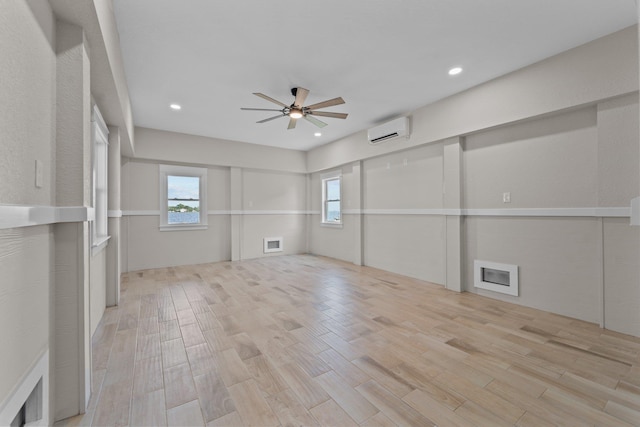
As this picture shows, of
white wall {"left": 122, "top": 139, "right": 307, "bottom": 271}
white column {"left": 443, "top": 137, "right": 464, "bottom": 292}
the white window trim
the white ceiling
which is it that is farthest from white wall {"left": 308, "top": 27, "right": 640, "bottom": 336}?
white wall {"left": 122, "top": 139, "right": 307, "bottom": 271}

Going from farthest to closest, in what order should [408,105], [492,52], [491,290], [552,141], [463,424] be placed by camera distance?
[408,105]
[491,290]
[552,141]
[492,52]
[463,424]

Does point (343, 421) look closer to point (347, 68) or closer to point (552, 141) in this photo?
point (347, 68)

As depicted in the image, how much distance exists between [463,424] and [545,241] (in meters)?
2.50

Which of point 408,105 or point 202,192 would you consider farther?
point 202,192

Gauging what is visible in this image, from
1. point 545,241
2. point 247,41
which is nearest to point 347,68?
point 247,41

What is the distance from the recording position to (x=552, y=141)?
287cm

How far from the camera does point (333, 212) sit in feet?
21.2

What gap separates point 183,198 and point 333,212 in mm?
3402

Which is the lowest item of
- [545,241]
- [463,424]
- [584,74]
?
[463,424]

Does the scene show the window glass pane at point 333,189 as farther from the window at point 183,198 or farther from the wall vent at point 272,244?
the window at point 183,198

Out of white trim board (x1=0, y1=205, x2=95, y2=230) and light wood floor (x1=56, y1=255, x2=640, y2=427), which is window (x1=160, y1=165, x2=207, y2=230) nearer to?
light wood floor (x1=56, y1=255, x2=640, y2=427)

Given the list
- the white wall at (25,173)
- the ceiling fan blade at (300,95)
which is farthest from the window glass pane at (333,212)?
the white wall at (25,173)

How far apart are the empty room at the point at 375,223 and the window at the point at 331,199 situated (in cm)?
131

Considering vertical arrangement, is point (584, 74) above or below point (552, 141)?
above
